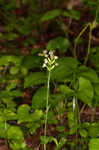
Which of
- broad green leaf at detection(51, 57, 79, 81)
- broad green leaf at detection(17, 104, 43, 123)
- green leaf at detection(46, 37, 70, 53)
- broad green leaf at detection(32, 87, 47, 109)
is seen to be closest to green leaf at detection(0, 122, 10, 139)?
broad green leaf at detection(17, 104, 43, 123)

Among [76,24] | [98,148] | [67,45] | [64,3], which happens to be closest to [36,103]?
[98,148]

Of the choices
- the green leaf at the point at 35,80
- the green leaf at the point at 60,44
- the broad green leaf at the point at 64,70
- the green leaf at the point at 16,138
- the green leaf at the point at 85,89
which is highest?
the green leaf at the point at 60,44

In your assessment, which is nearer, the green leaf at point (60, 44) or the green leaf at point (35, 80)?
the green leaf at point (35, 80)

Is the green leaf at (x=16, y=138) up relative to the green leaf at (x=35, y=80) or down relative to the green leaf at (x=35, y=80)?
down

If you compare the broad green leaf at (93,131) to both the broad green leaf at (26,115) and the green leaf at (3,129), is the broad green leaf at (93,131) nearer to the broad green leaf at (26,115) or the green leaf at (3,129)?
the broad green leaf at (26,115)

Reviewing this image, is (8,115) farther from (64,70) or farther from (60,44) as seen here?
(60,44)

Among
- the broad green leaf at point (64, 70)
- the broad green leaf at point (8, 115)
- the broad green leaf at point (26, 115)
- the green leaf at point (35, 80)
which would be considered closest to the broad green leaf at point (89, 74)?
the broad green leaf at point (64, 70)

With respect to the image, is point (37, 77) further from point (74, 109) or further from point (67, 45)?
point (67, 45)

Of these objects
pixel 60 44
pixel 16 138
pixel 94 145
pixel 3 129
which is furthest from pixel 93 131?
pixel 60 44
